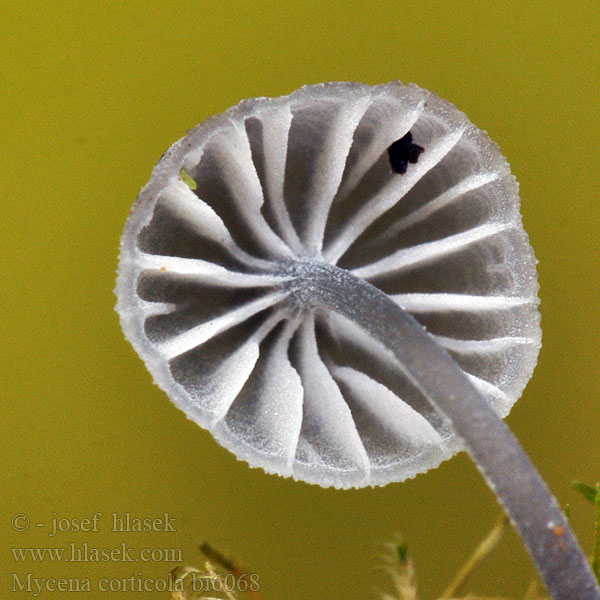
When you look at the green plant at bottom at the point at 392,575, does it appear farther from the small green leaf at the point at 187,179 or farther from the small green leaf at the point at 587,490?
the small green leaf at the point at 187,179

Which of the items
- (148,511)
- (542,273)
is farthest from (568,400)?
(148,511)

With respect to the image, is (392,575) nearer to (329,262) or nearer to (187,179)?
(329,262)

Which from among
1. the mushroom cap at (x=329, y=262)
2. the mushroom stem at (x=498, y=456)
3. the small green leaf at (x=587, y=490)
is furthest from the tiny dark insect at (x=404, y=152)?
the small green leaf at (x=587, y=490)

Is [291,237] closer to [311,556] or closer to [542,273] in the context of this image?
[542,273]

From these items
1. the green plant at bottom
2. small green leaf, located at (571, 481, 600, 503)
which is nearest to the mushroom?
small green leaf, located at (571, 481, 600, 503)

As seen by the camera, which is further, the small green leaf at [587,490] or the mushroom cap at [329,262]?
the small green leaf at [587,490]

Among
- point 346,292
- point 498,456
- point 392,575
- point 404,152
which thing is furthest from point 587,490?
point 404,152

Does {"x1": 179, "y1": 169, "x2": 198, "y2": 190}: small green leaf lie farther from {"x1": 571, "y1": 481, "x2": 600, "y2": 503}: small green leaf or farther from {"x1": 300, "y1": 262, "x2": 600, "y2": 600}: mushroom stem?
{"x1": 571, "y1": 481, "x2": 600, "y2": 503}: small green leaf
